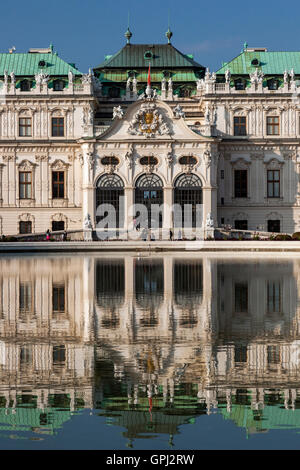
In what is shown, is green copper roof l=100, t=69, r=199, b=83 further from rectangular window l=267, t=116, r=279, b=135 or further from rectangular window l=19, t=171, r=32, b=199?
rectangular window l=19, t=171, r=32, b=199

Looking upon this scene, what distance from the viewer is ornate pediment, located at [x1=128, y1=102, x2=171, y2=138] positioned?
8100 centimetres

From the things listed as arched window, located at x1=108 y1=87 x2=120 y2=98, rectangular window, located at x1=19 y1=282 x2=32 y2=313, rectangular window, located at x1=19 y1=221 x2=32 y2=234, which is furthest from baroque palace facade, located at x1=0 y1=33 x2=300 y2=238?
rectangular window, located at x1=19 y1=282 x2=32 y2=313

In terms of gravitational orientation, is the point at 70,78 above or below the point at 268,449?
above

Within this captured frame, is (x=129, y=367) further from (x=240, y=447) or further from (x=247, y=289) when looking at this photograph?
(x=247, y=289)

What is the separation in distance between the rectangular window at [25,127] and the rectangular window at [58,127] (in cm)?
266

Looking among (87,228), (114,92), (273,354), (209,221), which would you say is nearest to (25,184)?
(87,228)

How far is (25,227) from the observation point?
283ft

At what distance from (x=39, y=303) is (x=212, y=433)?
1628cm

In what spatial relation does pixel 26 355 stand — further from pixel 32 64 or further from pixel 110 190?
pixel 32 64

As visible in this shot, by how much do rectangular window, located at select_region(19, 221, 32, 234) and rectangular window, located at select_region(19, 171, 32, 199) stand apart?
3.01m

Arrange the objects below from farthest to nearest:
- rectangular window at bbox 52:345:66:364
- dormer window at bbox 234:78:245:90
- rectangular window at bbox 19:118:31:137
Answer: dormer window at bbox 234:78:245:90
rectangular window at bbox 19:118:31:137
rectangular window at bbox 52:345:66:364

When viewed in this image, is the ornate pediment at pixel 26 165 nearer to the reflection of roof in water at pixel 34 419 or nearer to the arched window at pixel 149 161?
the arched window at pixel 149 161
